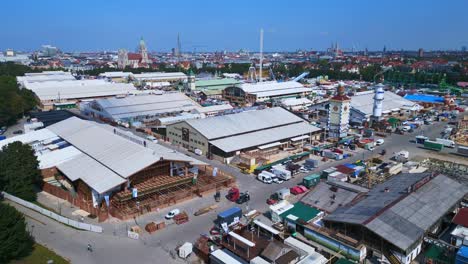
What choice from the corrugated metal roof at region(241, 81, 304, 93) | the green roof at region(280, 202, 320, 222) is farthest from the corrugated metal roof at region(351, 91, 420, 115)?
the green roof at region(280, 202, 320, 222)

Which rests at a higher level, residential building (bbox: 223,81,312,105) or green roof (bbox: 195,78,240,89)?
green roof (bbox: 195,78,240,89)

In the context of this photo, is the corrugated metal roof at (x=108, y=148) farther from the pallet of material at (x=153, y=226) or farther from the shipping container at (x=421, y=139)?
the shipping container at (x=421, y=139)

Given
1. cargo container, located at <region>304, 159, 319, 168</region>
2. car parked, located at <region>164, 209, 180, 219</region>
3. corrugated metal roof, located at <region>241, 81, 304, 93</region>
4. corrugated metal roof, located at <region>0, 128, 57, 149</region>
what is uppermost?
corrugated metal roof, located at <region>241, 81, 304, 93</region>

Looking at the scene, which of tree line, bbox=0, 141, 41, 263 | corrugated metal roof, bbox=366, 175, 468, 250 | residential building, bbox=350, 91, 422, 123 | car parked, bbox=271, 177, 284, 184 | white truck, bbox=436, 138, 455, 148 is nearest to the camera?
tree line, bbox=0, 141, 41, 263

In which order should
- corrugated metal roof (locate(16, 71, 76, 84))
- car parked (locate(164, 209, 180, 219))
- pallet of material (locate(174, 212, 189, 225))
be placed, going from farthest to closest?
corrugated metal roof (locate(16, 71, 76, 84)) < car parked (locate(164, 209, 180, 219)) < pallet of material (locate(174, 212, 189, 225))

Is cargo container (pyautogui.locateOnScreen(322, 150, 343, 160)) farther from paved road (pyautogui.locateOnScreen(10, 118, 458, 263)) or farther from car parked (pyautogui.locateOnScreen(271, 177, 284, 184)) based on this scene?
Result: paved road (pyautogui.locateOnScreen(10, 118, 458, 263))

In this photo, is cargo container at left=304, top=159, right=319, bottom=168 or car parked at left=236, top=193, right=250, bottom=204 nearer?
car parked at left=236, top=193, right=250, bottom=204
